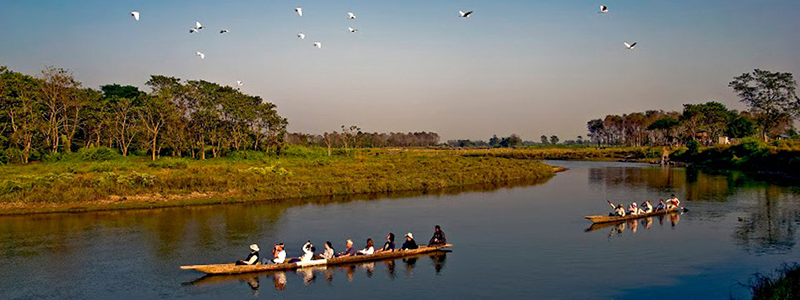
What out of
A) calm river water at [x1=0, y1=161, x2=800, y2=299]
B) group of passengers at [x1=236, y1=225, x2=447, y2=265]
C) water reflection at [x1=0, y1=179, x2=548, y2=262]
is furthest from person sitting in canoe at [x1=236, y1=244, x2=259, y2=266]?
water reflection at [x1=0, y1=179, x2=548, y2=262]

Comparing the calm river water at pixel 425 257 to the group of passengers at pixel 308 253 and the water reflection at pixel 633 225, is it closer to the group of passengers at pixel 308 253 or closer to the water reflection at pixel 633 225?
the water reflection at pixel 633 225

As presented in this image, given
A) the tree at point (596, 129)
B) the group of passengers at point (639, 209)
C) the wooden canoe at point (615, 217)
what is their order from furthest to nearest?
the tree at point (596, 129)
the group of passengers at point (639, 209)
the wooden canoe at point (615, 217)

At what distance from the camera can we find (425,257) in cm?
2595

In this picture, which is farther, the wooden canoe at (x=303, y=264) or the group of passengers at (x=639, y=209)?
the group of passengers at (x=639, y=209)

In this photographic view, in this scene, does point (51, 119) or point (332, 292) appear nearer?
point (332, 292)

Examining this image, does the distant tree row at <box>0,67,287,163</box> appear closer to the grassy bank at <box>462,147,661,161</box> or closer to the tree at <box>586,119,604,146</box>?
the grassy bank at <box>462,147,661,161</box>

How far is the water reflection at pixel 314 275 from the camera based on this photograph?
2184 centimetres

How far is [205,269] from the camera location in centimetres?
2217

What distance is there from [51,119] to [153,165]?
17.8 meters

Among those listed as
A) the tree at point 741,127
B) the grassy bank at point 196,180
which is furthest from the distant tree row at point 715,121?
the grassy bank at point 196,180

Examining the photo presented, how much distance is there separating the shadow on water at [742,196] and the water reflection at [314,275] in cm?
1346

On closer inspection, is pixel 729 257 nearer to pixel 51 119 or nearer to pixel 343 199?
pixel 343 199

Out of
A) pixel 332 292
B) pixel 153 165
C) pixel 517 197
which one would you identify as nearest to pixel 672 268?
pixel 332 292

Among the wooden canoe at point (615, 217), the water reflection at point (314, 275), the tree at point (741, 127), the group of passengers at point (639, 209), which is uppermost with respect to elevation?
the tree at point (741, 127)
